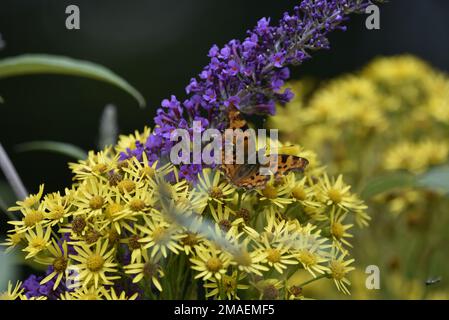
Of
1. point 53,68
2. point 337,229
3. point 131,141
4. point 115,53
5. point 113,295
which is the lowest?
point 113,295

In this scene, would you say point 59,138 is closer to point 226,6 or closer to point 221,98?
point 226,6

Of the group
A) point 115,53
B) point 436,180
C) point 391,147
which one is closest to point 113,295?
point 436,180

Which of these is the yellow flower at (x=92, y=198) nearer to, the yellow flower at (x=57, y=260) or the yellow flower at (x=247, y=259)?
the yellow flower at (x=57, y=260)

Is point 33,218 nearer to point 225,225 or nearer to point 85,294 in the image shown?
point 85,294

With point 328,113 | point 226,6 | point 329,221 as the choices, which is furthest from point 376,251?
point 226,6

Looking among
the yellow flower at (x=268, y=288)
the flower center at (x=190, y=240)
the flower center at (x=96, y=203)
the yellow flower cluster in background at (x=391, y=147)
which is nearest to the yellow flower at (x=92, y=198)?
the flower center at (x=96, y=203)

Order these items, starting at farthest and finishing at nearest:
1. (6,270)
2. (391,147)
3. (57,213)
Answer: (391,147) < (57,213) < (6,270)

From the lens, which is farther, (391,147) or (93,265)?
(391,147)
